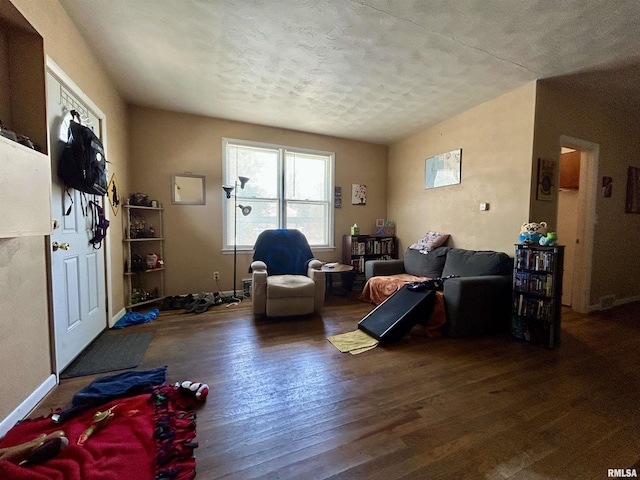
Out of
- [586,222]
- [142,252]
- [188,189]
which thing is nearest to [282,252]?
[188,189]

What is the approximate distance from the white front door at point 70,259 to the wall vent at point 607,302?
5608mm

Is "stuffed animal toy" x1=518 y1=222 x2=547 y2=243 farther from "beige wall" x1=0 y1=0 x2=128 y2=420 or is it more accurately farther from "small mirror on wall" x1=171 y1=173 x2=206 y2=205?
"small mirror on wall" x1=171 y1=173 x2=206 y2=205

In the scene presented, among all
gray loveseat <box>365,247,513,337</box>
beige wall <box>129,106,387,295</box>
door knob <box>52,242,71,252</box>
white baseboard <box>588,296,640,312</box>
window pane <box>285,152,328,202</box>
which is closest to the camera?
door knob <box>52,242,71,252</box>

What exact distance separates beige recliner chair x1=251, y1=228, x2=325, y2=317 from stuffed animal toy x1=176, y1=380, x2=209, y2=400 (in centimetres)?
122

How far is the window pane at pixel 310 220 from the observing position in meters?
4.27

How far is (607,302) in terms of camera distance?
3.34m

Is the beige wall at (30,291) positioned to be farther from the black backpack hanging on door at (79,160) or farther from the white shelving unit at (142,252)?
the white shelving unit at (142,252)

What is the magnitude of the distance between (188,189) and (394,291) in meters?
3.08

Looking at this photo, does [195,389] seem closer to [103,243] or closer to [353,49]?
[103,243]

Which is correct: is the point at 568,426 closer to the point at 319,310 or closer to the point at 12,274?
the point at 319,310

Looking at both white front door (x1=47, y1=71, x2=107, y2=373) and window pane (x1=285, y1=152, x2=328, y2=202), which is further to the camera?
window pane (x1=285, y1=152, x2=328, y2=202)

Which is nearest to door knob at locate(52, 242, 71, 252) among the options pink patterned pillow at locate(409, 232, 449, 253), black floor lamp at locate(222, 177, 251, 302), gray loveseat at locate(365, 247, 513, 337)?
black floor lamp at locate(222, 177, 251, 302)


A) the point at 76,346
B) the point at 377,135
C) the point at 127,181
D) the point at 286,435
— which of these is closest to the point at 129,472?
the point at 286,435

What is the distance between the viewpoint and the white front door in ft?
5.91
